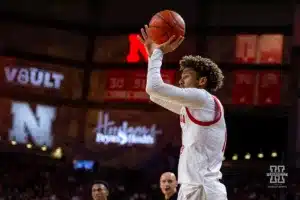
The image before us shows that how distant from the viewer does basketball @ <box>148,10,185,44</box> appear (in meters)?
4.70

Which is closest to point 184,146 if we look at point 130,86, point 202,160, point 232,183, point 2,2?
point 202,160

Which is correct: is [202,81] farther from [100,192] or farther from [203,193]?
[100,192]

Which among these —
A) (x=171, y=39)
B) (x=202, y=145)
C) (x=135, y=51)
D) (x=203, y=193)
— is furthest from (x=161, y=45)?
(x=135, y=51)

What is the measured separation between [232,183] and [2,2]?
774 centimetres

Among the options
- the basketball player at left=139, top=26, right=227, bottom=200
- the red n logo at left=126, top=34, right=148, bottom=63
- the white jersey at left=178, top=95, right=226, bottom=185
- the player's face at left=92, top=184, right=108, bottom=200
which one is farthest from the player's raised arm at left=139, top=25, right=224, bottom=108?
the red n logo at left=126, top=34, right=148, bottom=63

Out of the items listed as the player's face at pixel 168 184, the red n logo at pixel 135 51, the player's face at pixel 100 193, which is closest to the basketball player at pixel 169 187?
the player's face at pixel 168 184

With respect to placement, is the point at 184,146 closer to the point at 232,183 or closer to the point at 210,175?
the point at 210,175

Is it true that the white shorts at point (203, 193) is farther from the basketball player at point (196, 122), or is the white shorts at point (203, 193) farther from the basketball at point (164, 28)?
the basketball at point (164, 28)

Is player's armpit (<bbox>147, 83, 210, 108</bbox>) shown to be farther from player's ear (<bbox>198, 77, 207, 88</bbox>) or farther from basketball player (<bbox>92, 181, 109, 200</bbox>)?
basketball player (<bbox>92, 181, 109, 200</bbox>)

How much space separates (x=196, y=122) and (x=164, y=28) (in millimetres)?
706

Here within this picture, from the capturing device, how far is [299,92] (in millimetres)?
16859

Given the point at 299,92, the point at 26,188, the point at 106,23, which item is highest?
the point at 106,23

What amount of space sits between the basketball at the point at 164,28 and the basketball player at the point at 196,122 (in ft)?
0.13

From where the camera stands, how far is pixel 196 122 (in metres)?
4.59
